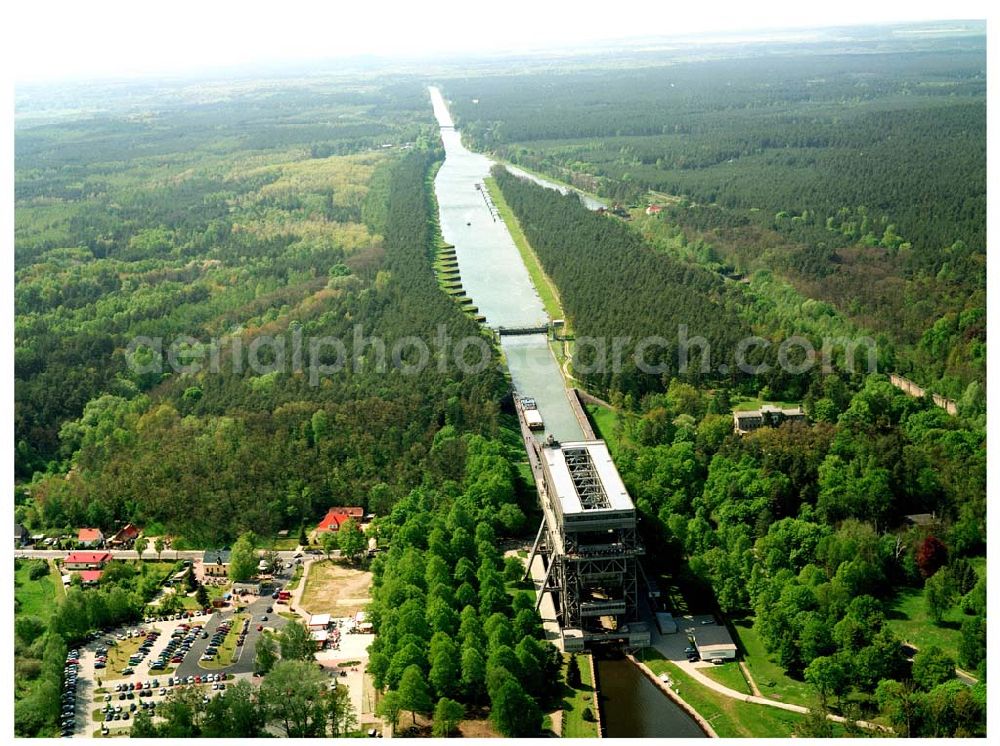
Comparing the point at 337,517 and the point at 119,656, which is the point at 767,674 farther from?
the point at 119,656

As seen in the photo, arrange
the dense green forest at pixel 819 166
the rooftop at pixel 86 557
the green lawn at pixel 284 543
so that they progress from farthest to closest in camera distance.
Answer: the dense green forest at pixel 819 166
the green lawn at pixel 284 543
the rooftop at pixel 86 557

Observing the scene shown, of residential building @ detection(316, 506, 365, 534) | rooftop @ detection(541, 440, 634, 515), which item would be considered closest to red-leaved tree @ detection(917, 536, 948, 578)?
rooftop @ detection(541, 440, 634, 515)

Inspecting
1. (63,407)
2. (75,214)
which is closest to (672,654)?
(63,407)

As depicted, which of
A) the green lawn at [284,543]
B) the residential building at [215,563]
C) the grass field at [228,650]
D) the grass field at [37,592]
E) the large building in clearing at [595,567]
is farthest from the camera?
the green lawn at [284,543]

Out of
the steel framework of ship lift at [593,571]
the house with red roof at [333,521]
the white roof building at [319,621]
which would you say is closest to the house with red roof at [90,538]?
the house with red roof at [333,521]

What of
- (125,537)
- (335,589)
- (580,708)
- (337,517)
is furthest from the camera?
(337,517)

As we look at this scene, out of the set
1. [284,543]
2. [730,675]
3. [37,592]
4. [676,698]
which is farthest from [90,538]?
[730,675]

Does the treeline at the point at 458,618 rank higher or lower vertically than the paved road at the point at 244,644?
higher

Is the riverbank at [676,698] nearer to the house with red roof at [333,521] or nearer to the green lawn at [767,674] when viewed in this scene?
the green lawn at [767,674]
